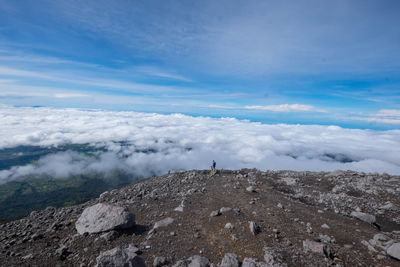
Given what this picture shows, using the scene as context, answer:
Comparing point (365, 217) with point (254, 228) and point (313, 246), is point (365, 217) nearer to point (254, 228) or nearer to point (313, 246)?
point (313, 246)

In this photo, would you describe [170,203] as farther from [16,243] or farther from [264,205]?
[16,243]

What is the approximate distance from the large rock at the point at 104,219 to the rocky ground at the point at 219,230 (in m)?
0.06

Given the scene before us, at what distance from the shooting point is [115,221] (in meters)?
9.91

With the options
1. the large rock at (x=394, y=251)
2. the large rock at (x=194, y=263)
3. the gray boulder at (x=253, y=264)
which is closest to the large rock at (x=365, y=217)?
the large rock at (x=394, y=251)

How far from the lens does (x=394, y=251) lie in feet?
26.8

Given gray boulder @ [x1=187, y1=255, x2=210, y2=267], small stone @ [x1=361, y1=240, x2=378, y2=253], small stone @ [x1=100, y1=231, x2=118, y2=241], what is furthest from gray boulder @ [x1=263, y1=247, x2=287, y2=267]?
small stone @ [x1=100, y1=231, x2=118, y2=241]

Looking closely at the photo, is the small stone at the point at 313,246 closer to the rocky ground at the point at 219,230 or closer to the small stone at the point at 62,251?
the rocky ground at the point at 219,230

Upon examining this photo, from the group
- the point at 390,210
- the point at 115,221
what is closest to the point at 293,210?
the point at 390,210

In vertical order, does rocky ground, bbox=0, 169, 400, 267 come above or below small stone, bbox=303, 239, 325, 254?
below

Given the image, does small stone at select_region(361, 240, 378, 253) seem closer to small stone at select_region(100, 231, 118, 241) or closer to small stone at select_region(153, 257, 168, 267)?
small stone at select_region(153, 257, 168, 267)

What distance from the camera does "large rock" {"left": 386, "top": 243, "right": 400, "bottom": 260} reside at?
26.5 feet

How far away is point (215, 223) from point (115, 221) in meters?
5.92

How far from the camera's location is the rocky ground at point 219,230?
26.4 feet

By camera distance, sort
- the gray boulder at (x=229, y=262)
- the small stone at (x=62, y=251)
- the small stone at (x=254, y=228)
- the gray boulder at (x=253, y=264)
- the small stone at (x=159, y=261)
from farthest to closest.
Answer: the small stone at (x=254, y=228), the small stone at (x=62, y=251), the small stone at (x=159, y=261), the gray boulder at (x=229, y=262), the gray boulder at (x=253, y=264)
